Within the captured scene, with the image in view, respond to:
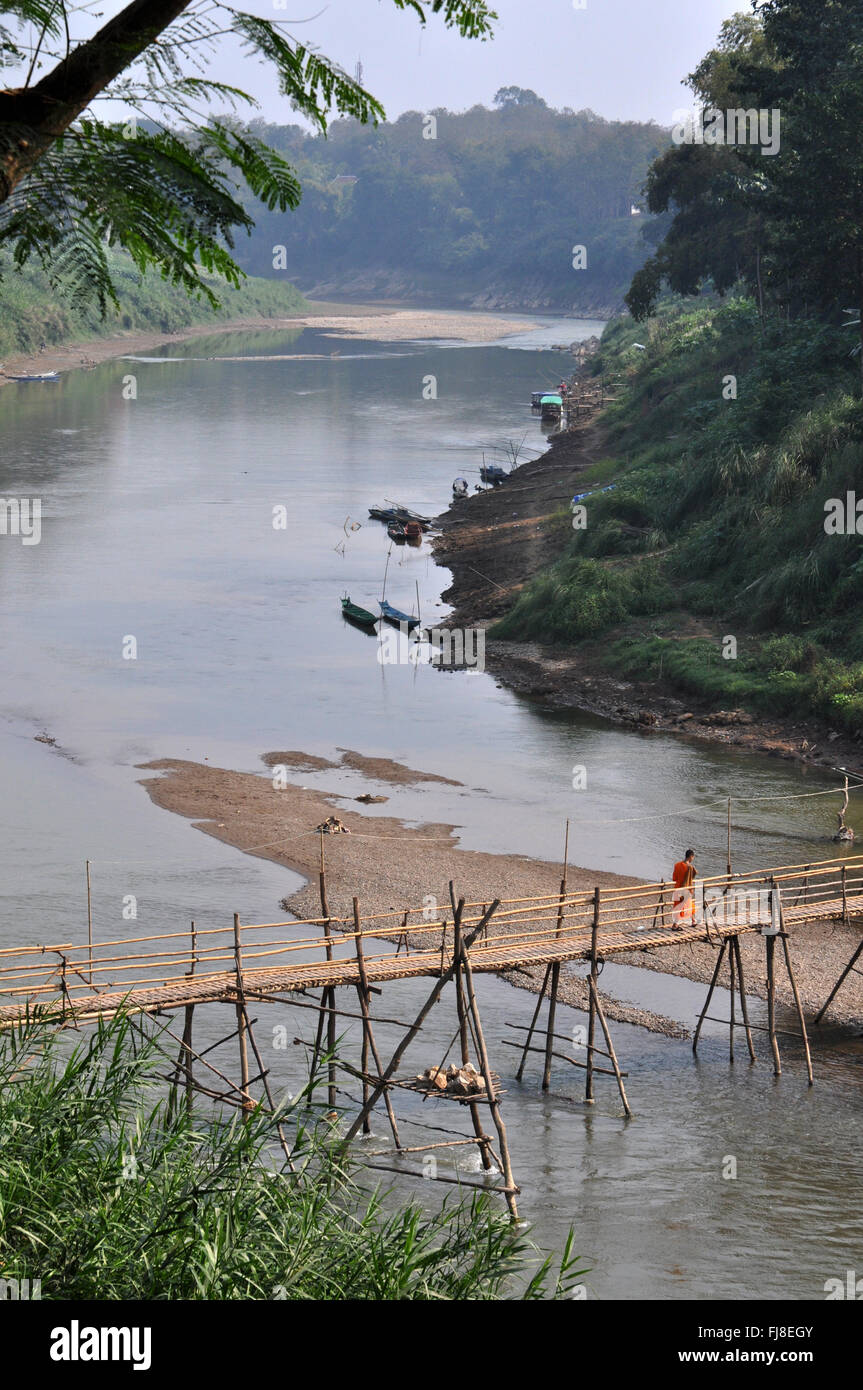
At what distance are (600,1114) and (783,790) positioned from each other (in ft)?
46.1

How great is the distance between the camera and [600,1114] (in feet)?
68.4

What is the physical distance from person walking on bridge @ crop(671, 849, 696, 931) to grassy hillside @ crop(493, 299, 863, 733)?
14.7 meters

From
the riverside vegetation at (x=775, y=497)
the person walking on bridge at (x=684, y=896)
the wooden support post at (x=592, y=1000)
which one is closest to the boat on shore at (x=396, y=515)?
the riverside vegetation at (x=775, y=497)

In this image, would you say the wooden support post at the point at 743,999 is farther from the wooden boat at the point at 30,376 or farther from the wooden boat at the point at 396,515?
the wooden boat at the point at 30,376

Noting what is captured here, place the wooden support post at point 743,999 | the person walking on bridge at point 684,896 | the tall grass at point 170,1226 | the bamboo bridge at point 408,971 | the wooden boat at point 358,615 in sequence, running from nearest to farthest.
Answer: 1. the tall grass at point 170,1226
2. the bamboo bridge at point 408,971
3. the person walking on bridge at point 684,896
4. the wooden support post at point 743,999
5. the wooden boat at point 358,615

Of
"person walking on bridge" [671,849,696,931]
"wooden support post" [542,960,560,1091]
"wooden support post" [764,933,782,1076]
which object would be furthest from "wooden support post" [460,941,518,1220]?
"wooden support post" [764,933,782,1076]

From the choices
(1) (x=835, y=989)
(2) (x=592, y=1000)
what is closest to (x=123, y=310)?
(1) (x=835, y=989)

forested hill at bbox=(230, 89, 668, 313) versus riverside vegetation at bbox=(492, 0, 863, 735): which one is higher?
forested hill at bbox=(230, 89, 668, 313)

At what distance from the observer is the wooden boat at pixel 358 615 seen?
160ft

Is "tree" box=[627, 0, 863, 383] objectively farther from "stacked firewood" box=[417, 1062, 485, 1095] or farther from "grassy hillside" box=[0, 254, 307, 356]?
"grassy hillside" box=[0, 254, 307, 356]

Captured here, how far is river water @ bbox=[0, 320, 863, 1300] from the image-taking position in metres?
18.7

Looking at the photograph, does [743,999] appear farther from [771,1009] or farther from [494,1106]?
[494,1106]

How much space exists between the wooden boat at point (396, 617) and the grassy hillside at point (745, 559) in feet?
9.78
